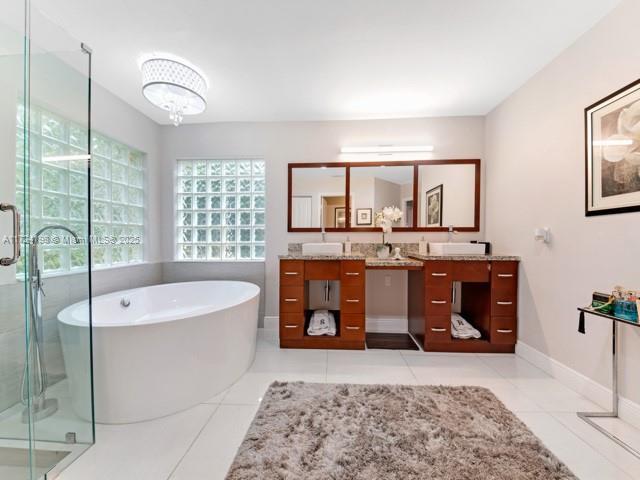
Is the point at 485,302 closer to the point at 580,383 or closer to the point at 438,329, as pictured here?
the point at 438,329

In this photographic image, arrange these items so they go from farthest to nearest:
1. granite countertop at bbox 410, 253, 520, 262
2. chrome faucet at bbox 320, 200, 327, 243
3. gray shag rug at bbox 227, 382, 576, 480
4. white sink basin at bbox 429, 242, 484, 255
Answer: chrome faucet at bbox 320, 200, 327, 243, white sink basin at bbox 429, 242, 484, 255, granite countertop at bbox 410, 253, 520, 262, gray shag rug at bbox 227, 382, 576, 480

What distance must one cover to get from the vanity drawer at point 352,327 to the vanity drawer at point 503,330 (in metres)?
1.25

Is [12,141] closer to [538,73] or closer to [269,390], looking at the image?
[269,390]

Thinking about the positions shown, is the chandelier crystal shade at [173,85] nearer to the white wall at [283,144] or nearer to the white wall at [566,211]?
the white wall at [283,144]

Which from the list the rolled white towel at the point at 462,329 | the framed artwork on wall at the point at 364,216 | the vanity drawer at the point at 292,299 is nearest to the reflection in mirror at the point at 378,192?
the framed artwork on wall at the point at 364,216

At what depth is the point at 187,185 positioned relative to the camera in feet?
10.6

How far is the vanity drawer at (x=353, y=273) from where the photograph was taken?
2541mm

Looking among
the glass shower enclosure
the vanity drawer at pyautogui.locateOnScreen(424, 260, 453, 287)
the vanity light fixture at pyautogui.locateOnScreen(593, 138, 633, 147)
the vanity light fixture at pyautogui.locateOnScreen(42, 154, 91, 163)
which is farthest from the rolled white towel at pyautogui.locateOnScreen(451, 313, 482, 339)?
the vanity light fixture at pyautogui.locateOnScreen(42, 154, 91, 163)

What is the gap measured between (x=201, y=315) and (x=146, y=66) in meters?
1.87

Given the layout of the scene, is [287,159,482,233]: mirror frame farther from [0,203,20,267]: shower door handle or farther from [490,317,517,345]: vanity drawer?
[0,203,20,267]: shower door handle

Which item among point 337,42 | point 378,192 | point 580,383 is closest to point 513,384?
point 580,383

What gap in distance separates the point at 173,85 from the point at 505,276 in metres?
3.30

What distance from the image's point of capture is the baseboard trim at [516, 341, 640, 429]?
5.04ft

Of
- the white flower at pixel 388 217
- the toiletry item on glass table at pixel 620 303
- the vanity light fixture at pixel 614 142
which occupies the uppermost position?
the vanity light fixture at pixel 614 142
